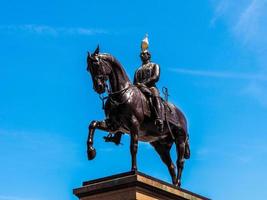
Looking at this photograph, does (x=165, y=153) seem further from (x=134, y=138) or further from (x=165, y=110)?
(x=134, y=138)

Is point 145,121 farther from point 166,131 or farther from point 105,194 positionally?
point 105,194

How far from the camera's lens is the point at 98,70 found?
18.2 meters

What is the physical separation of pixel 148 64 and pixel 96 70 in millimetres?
2334

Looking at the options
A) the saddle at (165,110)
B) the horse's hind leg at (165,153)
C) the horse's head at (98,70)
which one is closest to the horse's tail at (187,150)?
the horse's hind leg at (165,153)

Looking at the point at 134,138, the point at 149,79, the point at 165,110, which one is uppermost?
the point at 149,79

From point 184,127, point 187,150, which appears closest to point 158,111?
point 184,127

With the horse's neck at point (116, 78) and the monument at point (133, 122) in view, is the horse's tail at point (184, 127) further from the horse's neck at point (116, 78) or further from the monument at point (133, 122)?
the horse's neck at point (116, 78)

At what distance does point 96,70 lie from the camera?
18.2 m

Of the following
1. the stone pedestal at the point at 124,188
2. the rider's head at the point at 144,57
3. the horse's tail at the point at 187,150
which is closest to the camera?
the stone pedestal at the point at 124,188

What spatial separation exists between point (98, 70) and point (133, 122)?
1.44 meters

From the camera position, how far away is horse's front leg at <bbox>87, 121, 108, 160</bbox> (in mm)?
17953

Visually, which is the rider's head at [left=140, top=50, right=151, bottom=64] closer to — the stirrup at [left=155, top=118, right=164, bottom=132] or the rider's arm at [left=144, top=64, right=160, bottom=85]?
the rider's arm at [left=144, top=64, right=160, bottom=85]

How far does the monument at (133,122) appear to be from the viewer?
1728cm

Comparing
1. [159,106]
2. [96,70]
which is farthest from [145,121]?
[96,70]
